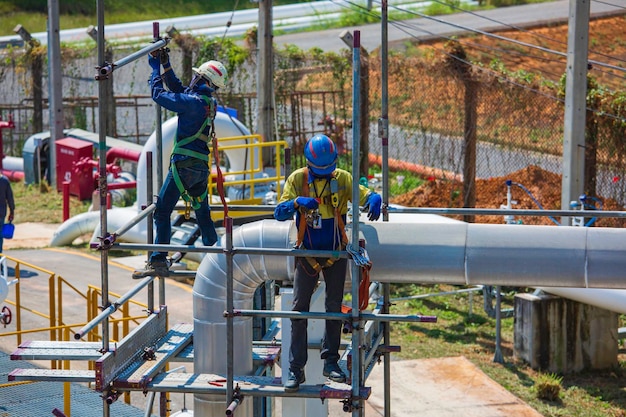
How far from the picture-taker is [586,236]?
918 centimetres

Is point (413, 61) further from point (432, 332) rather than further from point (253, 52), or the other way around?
point (432, 332)

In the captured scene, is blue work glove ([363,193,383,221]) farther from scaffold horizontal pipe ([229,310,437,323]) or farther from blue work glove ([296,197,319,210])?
scaffold horizontal pipe ([229,310,437,323])

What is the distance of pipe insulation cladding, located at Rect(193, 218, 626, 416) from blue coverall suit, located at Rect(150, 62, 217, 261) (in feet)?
3.30

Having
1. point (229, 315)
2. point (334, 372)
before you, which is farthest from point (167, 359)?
point (334, 372)

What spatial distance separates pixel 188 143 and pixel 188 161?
0.16 meters

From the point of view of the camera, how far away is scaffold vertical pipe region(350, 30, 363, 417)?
314 inches

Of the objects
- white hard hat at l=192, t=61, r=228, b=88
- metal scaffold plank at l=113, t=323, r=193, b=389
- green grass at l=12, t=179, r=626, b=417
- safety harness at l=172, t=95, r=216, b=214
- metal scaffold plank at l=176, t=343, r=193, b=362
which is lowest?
green grass at l=12, t=179, r=626, b=417

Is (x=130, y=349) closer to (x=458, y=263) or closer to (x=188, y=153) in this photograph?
(x=188, y=153)

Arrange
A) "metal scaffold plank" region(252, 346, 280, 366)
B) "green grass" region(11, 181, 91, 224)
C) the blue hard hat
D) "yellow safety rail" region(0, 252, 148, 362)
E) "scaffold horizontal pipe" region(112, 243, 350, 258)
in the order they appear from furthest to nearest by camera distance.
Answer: "green grass" region(11, 181, 91, 224)
"yellow safety rail" region(0, 252, 148, 362)
"metal scaffold plank" region(252, 346, 280, 366)
the blue hard hat
"scaffold horizontal pipe" region(112, 243, 350, 258)

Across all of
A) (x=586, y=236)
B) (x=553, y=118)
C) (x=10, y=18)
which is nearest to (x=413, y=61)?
(x=553, y=118)

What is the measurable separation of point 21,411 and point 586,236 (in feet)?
20.6

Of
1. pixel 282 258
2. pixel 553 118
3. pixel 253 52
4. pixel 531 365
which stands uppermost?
pixel 253 52

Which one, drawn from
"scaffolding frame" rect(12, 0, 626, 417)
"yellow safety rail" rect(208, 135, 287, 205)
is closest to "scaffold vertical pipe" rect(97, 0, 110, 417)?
"scaffolding frame" rect(12, 0, 626, 417)

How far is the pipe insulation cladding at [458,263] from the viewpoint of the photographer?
9.09 metres
